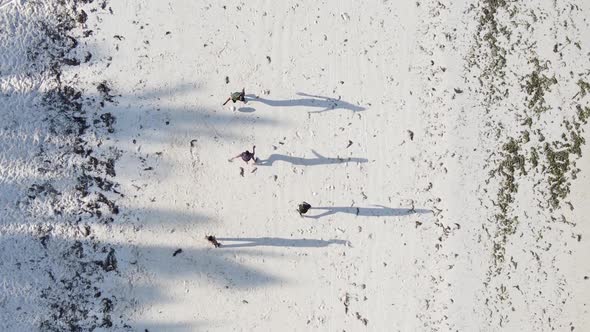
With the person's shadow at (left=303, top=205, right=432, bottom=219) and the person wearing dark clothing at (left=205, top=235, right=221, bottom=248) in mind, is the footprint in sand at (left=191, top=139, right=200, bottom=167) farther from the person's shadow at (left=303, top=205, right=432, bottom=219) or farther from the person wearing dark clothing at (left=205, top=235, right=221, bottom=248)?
the person's shadow at (left=303, top=205, right=432, bottom=219)

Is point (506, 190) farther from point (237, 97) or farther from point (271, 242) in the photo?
point (237, 97)

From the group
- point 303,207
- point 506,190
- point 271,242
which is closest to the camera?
point 303,207

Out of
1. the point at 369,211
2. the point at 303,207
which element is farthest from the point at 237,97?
the point at 369,211

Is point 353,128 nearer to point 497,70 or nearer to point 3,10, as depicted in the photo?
point 497,70

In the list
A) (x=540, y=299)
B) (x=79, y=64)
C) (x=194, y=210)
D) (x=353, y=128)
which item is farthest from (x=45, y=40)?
(x=540, y=299)

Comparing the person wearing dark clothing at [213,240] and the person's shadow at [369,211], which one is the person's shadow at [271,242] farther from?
the person's shadow at [369,211]
